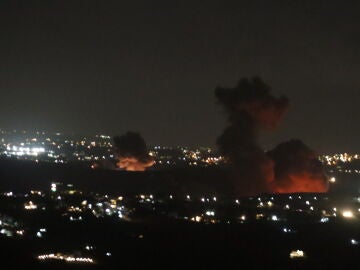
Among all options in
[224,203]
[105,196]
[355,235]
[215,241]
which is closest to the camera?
[215,241]

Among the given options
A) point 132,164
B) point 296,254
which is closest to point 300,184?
point 132,164

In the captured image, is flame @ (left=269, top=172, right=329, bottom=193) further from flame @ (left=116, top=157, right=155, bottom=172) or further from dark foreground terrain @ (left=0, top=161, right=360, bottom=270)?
flame @ (left=116, top=157, right=155, bottom=172)

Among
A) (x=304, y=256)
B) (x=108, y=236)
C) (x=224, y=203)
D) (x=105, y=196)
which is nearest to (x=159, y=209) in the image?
(x=224, y=203)

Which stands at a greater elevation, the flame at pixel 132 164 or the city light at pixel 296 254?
the flame at pixel 132 164

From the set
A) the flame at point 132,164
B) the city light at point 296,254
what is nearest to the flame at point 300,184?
the flame at point 132,164

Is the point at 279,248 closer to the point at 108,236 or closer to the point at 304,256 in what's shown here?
the point at 304,256

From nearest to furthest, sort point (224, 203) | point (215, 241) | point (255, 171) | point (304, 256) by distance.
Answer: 1. point (304, 256)
2. point (215, 241)
3. point (224, 203)
4. point (255, 171)

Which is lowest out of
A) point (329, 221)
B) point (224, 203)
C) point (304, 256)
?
point (304, 256)

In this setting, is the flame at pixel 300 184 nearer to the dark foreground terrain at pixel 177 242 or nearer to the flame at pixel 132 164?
the dark foreground terrain at pixel 177 242

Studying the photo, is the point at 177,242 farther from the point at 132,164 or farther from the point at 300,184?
the point at 132,164

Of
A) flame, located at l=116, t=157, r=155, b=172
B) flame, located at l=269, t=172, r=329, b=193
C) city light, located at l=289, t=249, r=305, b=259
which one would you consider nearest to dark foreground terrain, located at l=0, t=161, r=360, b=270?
city light, located at l=289, t=249, r=305, b=259

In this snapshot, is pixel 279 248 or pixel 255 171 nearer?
pixel 279 248
